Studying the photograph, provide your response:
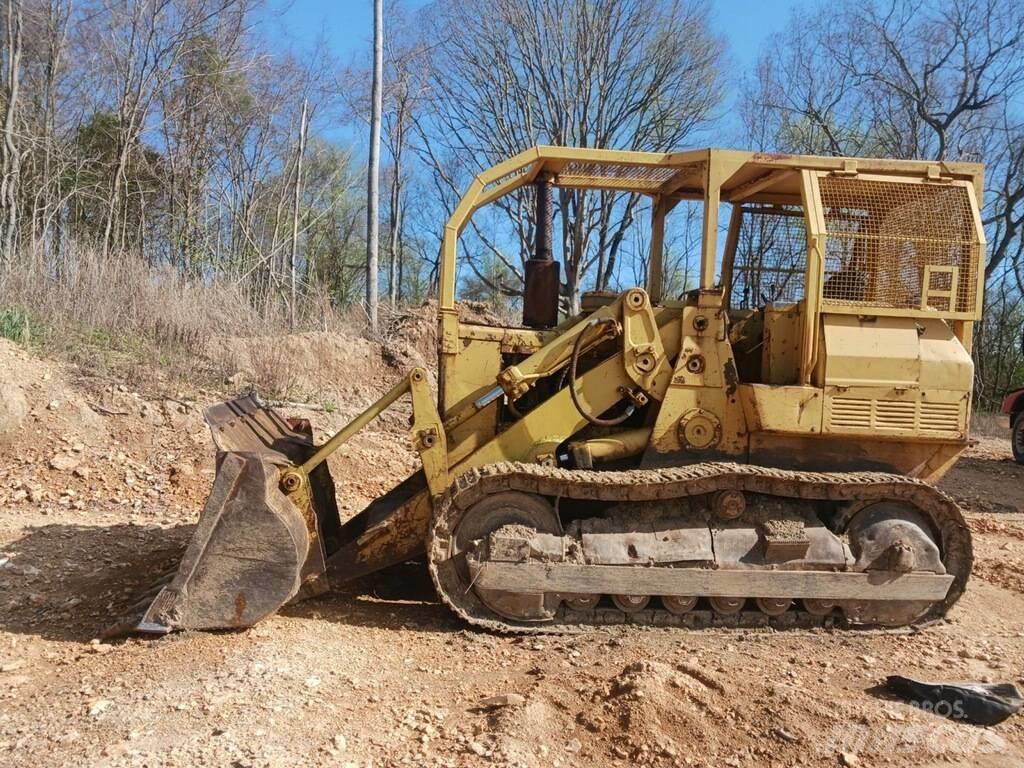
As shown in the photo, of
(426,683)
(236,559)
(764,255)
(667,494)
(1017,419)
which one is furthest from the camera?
(1017,419)

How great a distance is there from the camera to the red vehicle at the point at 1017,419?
1182 cm

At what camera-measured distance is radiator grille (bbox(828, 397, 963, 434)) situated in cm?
421

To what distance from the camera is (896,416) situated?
423 centimetres

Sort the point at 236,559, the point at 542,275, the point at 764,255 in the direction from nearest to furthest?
the point at 236,559 < the point at 542,275 < the point at 764,255

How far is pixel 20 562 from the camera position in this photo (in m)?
4.93

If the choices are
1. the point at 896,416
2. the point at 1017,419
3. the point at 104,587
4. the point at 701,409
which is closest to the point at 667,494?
the point at 701,409

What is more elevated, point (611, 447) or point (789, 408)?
point (789, 408)

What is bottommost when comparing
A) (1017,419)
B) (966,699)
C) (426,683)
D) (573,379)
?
(426,683)

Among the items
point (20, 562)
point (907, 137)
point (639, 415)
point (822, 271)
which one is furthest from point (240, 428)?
point (907, 137)

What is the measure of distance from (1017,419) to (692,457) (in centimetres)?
1039

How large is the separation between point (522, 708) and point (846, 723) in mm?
1333

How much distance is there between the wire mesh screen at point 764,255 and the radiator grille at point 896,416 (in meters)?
1.02

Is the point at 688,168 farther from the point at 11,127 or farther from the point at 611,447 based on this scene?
the point at 11,127

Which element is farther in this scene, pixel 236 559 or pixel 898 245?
pixel 898 245
